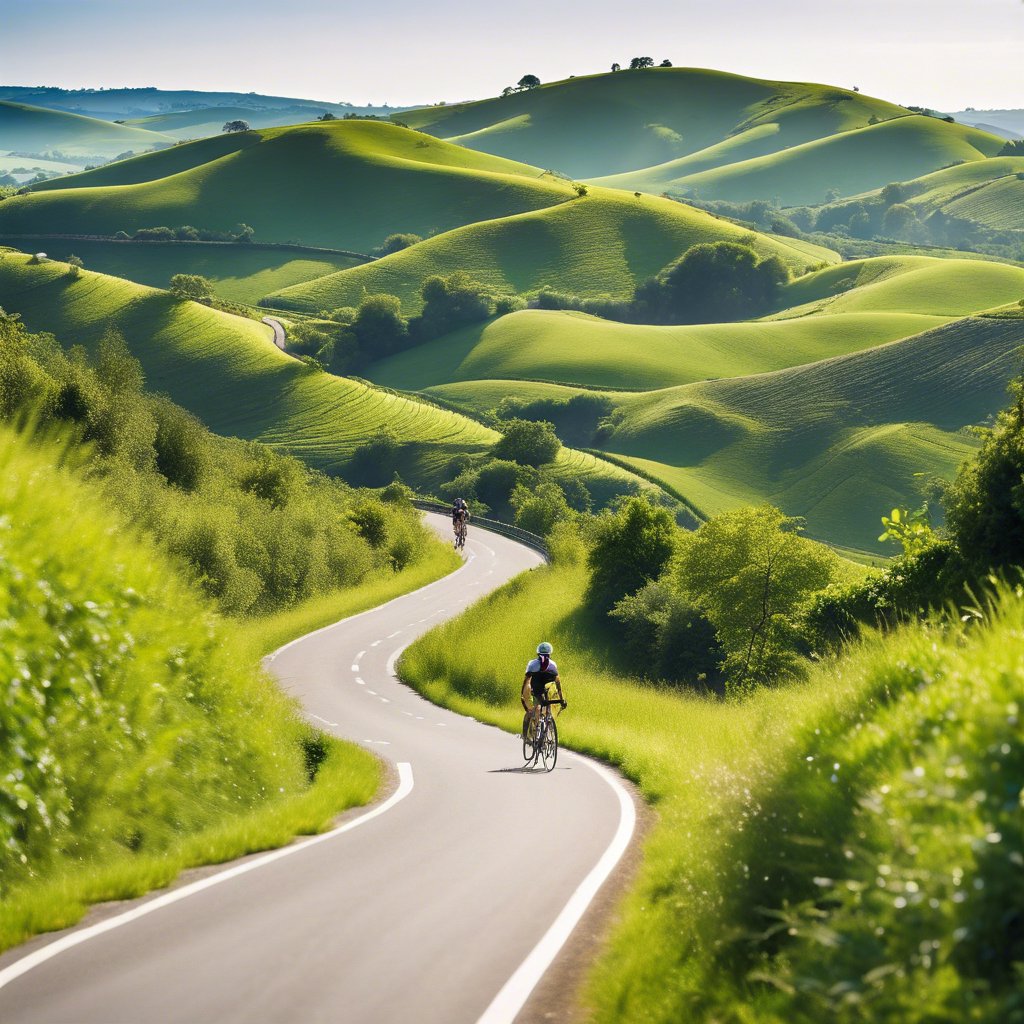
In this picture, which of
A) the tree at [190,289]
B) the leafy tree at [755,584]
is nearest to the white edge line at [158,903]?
the leafy tree at [755,584]

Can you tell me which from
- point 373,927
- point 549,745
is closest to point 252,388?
point 549,745

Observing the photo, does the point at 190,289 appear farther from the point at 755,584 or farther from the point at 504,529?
the point at 755,584

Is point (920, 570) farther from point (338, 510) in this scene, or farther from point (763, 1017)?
point (338, 510)

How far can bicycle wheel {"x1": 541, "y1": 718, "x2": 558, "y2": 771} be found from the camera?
1859 centimetres

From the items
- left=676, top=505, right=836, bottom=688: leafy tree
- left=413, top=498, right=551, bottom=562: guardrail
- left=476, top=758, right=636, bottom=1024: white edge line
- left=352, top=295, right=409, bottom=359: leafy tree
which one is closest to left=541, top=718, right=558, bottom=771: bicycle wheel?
left=476, top=758, right=636, bottom=1024: white edge line

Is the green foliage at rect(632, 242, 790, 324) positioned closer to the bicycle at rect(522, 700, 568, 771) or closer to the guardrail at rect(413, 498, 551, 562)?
the guardrail at rect(413, 498, 551, 562)

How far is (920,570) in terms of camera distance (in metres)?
25.6

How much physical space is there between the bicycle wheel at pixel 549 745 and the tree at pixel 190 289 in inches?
5162

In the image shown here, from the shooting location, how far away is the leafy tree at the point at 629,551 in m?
48.5

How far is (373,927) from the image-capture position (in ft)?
28.2

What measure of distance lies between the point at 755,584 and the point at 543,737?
78.6 feet

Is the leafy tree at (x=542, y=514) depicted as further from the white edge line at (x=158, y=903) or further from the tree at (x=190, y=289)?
the tree at (x=190, y=289)

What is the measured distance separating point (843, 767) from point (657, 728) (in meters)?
17.3

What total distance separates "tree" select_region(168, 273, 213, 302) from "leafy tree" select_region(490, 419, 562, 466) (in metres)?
52.7
